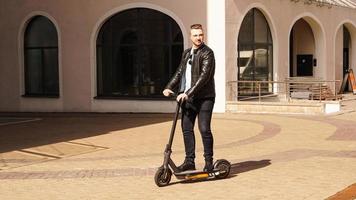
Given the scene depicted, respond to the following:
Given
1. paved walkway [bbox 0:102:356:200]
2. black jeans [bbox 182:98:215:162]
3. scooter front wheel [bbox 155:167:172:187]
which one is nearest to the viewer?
paved walkway [bbox 0:102:356:200]

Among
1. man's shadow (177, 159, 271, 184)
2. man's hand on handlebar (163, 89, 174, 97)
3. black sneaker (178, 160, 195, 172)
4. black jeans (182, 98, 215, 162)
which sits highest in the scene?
man's hand on handlebar (163, 89, 174, 97)

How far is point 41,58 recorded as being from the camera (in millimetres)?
22281

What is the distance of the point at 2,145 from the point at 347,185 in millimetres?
7735

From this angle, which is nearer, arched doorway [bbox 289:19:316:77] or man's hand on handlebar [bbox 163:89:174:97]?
man's hand on handlebar [bbox 163:89:174:97]

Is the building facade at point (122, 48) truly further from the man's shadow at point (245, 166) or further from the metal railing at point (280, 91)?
the man's shadow at point (245, 166)

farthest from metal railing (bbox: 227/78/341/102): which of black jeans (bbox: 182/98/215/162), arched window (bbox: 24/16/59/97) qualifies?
black jeans (bbox: 182/98/215/162)

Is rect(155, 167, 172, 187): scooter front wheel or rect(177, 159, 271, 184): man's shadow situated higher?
rect(155, 167, 172, 187): scooter front wheel

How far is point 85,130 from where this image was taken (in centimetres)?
1506

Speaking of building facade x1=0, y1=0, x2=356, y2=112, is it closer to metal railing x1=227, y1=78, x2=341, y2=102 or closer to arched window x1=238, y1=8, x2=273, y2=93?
arched window x1=238, y1=8, x2=273, y2=93

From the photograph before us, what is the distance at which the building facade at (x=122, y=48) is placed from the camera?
19.6 metres

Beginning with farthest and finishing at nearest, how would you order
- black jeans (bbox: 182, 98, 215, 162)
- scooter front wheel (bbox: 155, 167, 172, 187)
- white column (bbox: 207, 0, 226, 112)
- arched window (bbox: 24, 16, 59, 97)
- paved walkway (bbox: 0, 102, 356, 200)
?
arched window (bbox: 24, 16, 59, 97), white column (bbox: 207, 0, 226, 112), black jeans (bbox: 182, 98, 215, 162), scooter front wheel (bbox: 155, 167, 172, 187), paved walkway (bbox: 0, 102, 356, 200)

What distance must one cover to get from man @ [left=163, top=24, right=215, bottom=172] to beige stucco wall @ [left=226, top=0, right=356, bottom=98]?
38.0 feet

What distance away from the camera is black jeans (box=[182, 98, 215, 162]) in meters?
7.80

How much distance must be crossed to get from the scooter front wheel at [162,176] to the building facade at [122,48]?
38.5 ft
